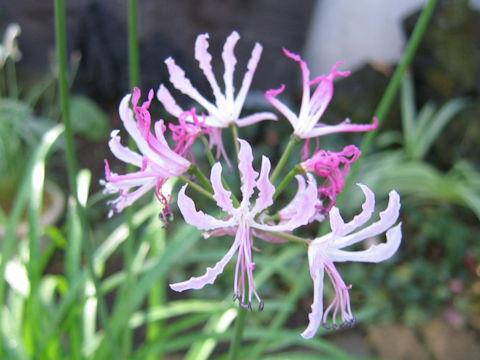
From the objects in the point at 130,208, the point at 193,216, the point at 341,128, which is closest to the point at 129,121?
the point at 193,216

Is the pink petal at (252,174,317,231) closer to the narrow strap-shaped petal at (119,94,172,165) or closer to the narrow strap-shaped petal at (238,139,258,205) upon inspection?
the narrow strap-shaped petal at (238,139,258,205)

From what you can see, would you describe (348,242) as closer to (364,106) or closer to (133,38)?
(133,38)

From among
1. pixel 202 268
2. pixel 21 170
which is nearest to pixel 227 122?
pixel 202 268

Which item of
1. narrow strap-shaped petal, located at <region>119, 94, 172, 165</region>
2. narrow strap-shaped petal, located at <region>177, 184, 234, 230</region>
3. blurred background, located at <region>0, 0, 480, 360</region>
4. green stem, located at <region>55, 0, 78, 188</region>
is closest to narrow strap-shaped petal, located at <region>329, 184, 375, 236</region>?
narrow strap-shaped petal, located at <region>177, 184, 234, 230</region>

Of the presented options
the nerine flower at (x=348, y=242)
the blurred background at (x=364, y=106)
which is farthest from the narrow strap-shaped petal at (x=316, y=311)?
the blurred background at (x=364, y=106)

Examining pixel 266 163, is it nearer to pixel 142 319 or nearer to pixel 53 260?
pixel 142 319

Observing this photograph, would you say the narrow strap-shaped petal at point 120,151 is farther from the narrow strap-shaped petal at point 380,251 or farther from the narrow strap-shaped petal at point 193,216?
the narrow strap-shaped petal at point 380,251
